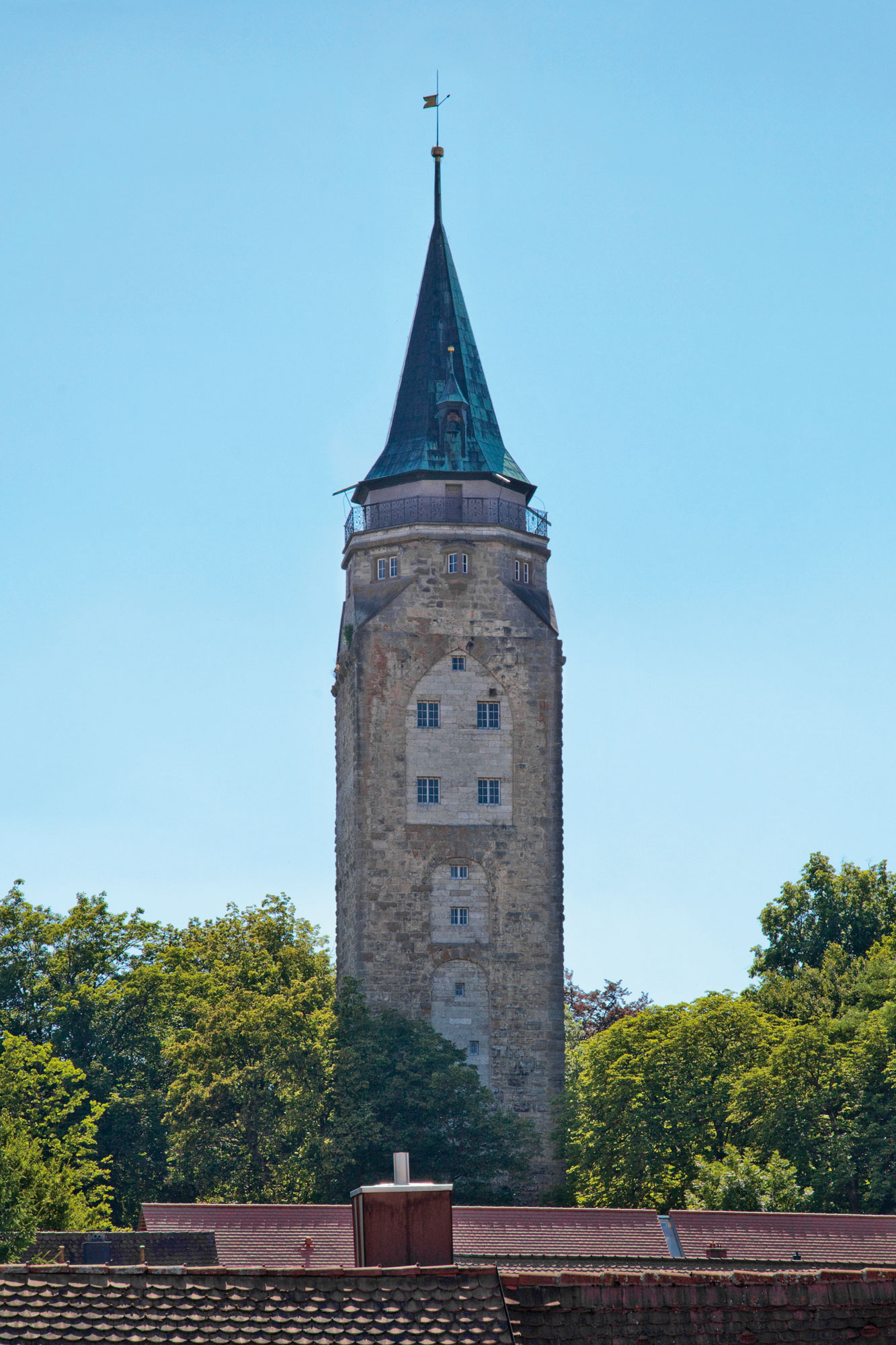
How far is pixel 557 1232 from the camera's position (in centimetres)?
3456

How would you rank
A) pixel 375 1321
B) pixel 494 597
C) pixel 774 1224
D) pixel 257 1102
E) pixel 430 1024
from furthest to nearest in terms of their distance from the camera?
1. pixel 494 597
2. pixel 430 1024
3. pixel 257 1102
4. pixel 774 1224
5. pixel 375 1321

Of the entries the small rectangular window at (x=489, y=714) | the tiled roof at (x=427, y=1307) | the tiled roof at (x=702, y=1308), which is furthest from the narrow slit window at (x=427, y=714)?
the tiled roof at (x=427, y=1307)

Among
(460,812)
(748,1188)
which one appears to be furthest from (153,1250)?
(460,812)

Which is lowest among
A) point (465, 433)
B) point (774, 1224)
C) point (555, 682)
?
point (774, 1224)

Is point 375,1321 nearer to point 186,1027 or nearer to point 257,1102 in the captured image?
point 257,1102

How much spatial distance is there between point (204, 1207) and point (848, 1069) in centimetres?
2217

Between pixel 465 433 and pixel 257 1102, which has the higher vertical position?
pixel 465 433

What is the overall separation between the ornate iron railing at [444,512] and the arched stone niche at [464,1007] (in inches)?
538

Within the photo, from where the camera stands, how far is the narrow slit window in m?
65.1

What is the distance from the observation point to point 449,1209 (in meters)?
18.8

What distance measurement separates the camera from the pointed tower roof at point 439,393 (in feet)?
226

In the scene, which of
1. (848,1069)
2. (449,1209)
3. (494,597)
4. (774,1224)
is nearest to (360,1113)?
(848,1069)

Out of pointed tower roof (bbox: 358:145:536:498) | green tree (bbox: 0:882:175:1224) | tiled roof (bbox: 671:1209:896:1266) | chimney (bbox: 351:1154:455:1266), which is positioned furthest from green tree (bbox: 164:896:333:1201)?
chimney (bbox: 351:1154:455:1266)

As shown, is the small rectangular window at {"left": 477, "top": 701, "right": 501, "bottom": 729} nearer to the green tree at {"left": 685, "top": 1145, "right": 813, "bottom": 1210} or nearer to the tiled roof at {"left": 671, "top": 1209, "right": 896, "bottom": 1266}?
the green tree at {"left": 685, "top": 1145, "right": 813, "bottom": 1210}
